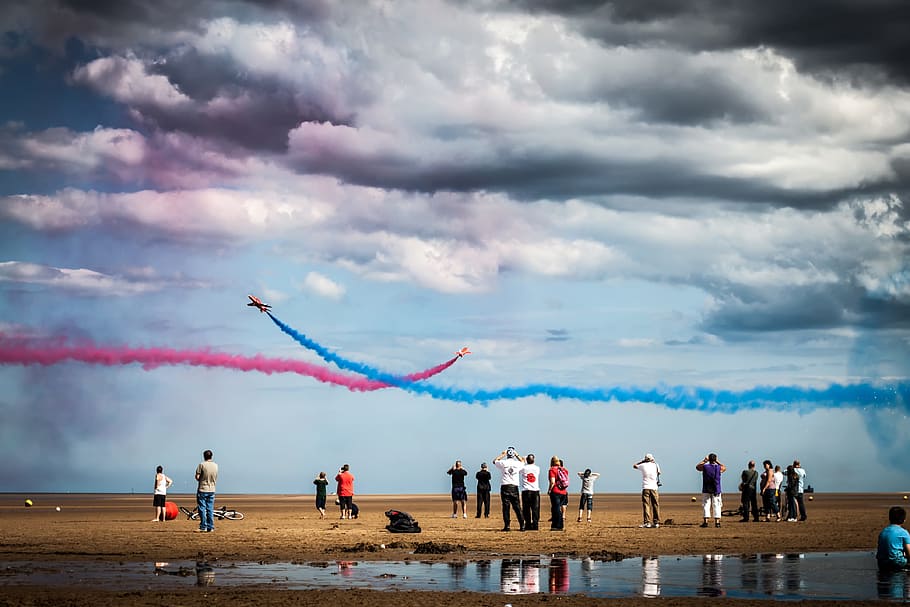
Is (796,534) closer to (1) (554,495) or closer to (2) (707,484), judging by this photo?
(2) (707,484)

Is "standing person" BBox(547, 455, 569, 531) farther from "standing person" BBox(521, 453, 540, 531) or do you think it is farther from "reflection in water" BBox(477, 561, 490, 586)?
"reflection in water" BBox(477, 561, 490, 586)

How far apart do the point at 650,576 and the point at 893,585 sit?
4.34 metres

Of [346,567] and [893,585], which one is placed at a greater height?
[893,585]

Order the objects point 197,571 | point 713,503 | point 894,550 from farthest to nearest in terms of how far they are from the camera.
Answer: point 713,503 → point 197,571 → point 894,550

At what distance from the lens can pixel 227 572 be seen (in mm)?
20203

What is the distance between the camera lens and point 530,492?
31391 millimetres

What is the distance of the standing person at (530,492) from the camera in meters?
31.0

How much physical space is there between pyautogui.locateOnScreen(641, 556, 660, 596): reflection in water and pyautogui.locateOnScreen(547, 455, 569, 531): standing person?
835cm

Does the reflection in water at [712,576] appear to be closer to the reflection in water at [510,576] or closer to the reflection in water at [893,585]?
the reflection in water at [893,585]

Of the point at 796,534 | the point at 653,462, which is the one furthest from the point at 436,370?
the point at 796,534

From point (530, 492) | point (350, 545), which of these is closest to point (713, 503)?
point (530, 492)

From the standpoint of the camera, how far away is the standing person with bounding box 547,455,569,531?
32.2 m

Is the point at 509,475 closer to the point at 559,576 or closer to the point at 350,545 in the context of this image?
the point at 350,545

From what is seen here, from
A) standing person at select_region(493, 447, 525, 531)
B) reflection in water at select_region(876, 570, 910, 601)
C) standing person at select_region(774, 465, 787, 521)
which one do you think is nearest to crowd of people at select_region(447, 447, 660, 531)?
standing person at select_region(493, 447, 525, 531)
